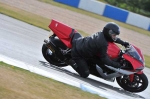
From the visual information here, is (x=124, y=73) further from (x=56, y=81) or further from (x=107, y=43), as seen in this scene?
(x=56, y=81)

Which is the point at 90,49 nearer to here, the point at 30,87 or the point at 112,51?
the point at 112,51

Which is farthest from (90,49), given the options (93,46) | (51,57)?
(51,57)

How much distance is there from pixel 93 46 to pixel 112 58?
0.60m

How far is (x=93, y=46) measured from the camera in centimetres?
988

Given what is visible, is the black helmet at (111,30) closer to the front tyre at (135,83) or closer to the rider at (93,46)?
the rider at (93,46)

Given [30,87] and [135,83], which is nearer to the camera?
[30,87]

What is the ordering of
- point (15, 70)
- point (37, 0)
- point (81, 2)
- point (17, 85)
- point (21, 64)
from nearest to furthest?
point (17, 85), point (15, 70), point (21, 64), point (37, 0), point (81, 2)

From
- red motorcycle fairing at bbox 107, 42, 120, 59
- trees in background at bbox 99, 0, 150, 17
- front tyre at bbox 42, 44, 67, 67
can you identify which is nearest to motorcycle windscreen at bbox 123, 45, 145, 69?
red motorcycle fairing at bbox 107, 42, 120, 59

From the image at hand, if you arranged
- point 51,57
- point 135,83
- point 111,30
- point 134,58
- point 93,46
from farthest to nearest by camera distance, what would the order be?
1. point 51,57
2. point 135,83
3. point 134,58
4. point 93,46
5. point 111,30

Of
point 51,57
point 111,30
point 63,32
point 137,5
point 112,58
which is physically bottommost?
point 137,5

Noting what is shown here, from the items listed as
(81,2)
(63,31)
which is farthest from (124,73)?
(81,2)

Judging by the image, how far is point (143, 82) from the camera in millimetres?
10016

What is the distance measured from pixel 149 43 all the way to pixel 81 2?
1018cm

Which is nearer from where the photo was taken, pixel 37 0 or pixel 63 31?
pixel 63 31
